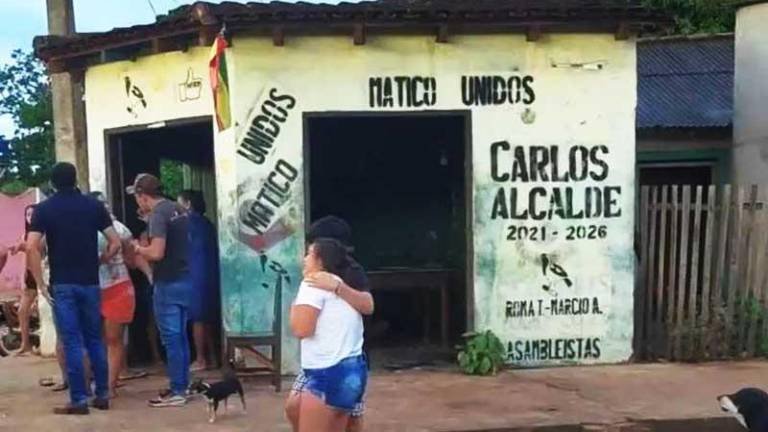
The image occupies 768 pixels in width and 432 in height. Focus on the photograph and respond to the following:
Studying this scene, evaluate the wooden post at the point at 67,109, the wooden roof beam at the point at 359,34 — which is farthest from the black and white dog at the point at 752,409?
the wooden post at the point at 67,109

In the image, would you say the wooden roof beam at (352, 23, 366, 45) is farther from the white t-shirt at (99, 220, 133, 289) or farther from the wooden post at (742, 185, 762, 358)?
the wooden post at (742, 185, 762, 358)

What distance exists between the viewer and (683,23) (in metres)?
21.1

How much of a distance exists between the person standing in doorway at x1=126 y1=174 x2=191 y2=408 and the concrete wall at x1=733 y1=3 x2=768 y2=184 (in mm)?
8026

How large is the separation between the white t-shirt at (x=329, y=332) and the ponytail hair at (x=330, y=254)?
0.16m

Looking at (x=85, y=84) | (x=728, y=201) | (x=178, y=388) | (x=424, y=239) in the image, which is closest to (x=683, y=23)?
(x=424, y=239)

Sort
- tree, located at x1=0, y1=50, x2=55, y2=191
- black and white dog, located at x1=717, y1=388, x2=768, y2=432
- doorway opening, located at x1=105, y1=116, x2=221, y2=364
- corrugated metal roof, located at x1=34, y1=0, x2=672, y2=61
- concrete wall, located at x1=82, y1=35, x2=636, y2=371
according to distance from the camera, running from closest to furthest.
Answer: black and white dog, located at x1=717, y1=388, x2=768, y2=432 < corrugated metal roof, located at x1=34, y1=0, x2=672, y2=61 < concrete wall, located at x1=82, y1=35, x2=636, y2=371 < doorway opening, located at x1=105, y1=116, x2=221, y2=364 < tree, located at x1=0, y1=50, x2=55, y2=191

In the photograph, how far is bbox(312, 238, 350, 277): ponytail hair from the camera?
587cm

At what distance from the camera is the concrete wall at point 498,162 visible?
33.4ft

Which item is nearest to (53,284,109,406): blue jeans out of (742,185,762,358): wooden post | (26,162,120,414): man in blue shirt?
(26,162,120,414): man in blue shirt

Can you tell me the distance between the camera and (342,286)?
581 centimetres

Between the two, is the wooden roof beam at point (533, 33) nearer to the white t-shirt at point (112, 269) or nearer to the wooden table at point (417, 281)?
the wooden table at point (417, 281)

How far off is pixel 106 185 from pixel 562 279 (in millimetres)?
4696

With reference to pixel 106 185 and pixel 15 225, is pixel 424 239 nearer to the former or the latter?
pixel 106 185

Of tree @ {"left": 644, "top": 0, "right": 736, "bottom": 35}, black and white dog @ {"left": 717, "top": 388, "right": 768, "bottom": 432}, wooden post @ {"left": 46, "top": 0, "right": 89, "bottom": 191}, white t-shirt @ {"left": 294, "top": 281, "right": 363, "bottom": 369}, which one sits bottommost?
black and white dog @ {"left": 717, "top": 388, "right": 768, "bottom": 432}
